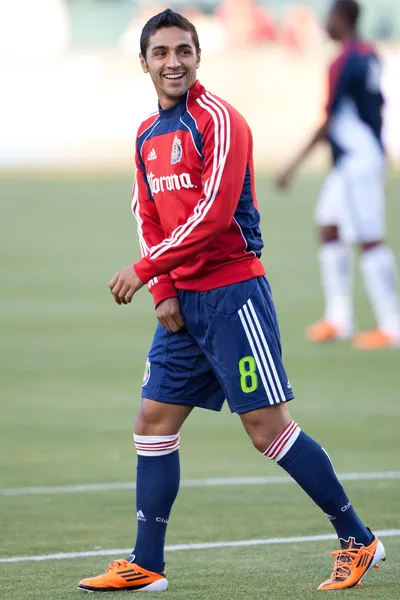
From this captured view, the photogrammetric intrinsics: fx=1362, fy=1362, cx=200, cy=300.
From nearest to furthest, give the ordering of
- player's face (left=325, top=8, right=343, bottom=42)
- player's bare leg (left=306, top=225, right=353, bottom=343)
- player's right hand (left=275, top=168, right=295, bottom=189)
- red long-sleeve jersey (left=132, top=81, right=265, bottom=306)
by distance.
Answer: red long-sleeve jersey (left=132, top=81, right=265, bottom=306) < player's right hand (left=275, top=168, right=295, bottom=189) < player's face (left=325, top=8, right=343, bottom=42) < player's bare leg (left=306, top=225, right=353, bottom=343)

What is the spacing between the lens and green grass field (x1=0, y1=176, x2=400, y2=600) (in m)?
5.62

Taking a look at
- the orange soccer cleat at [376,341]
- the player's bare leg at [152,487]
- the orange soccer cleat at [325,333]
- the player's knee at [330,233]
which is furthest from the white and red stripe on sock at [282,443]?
the player's knee at [330,233]

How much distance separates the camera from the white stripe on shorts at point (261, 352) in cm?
522

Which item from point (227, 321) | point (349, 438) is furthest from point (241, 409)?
point (349, 438)

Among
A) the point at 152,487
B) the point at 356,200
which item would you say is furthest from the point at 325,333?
the point at 152,487

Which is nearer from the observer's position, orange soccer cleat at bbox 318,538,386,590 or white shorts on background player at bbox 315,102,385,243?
orange soccer cleat at bbox 318,538,386,590

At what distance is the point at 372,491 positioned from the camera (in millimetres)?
7094

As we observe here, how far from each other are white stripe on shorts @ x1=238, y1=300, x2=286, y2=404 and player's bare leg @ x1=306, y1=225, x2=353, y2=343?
24.5 ft

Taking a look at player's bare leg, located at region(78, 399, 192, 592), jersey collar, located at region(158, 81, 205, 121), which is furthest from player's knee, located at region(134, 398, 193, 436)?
jersey collar, located at region(158, 81, 205, 121)

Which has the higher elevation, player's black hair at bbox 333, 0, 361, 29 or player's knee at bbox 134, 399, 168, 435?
player's black hair at bbox 333, 0, 361, 29

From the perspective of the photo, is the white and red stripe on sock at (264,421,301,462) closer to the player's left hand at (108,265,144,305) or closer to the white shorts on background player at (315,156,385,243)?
the player's left hand at (108,265,144,305)

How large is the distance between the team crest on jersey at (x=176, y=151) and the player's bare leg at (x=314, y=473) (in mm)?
1021

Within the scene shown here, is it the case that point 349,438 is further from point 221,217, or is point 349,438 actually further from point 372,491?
point 221,217

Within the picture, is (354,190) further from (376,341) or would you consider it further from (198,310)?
(198,310)
